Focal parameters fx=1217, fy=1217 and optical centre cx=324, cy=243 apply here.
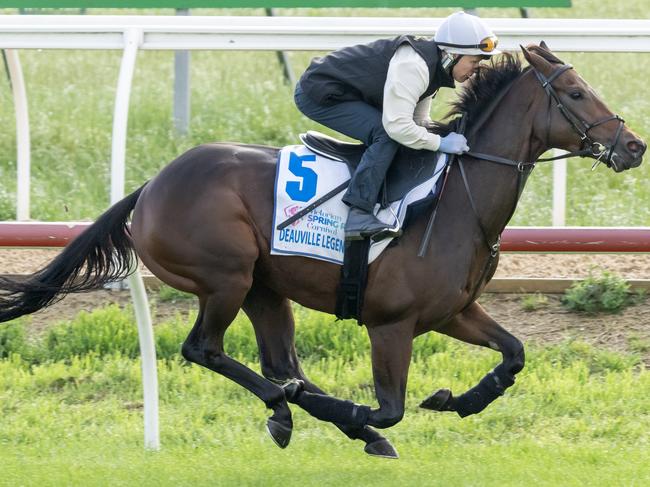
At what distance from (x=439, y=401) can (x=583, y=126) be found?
139cm

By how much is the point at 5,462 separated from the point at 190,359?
0.95 m

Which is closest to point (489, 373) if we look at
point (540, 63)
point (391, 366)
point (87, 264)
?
point (391, 366)

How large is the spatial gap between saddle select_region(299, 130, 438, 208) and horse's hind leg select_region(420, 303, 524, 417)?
709mm

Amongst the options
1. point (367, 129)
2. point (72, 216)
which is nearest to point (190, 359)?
point (367, 129)

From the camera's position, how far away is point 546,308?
24.3ft

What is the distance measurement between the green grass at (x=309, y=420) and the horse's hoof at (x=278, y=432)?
117 mm

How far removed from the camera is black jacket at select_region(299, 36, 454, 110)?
5238mm

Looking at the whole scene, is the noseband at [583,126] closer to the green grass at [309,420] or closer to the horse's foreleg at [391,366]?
the horse's foreleg at [391,366]

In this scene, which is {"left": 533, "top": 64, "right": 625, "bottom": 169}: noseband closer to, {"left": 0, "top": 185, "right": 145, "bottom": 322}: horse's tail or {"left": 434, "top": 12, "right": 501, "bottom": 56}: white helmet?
{"left": 434, "top": 12, "right": 501, "bottom": 56}: white helmet

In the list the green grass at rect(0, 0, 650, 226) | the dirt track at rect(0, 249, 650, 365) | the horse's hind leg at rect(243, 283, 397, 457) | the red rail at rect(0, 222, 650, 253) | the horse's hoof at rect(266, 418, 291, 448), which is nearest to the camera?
the horse's hoof at rect(266, 418, 291, 448)

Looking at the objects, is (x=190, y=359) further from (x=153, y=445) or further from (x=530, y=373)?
(x=530, y=373)

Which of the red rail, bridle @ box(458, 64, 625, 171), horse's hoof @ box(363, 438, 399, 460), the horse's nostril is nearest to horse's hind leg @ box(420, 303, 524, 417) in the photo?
horse's hoof @ box(363, 438, 399, 460)

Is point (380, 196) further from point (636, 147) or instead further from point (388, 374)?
point (636, 147)

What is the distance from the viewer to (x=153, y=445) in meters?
5.80
